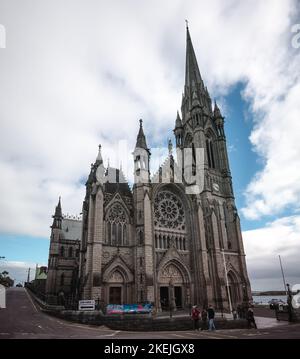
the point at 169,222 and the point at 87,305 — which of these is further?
the point at 169,222

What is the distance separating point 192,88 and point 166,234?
30.1 meters

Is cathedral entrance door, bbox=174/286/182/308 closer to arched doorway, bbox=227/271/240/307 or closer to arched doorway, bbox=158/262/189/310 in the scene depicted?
arched doorway, bbox=158/262/189/310

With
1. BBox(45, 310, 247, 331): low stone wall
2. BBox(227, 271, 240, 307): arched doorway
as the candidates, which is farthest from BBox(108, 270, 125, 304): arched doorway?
BBox(227, 271, 240, 307): arched doorway

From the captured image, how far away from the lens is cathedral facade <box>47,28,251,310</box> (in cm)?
2841

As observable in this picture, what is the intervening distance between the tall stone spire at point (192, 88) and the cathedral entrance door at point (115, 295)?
3331cm

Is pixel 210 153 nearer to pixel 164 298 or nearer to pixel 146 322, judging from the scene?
pixel 164 298

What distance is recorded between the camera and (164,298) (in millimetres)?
32031

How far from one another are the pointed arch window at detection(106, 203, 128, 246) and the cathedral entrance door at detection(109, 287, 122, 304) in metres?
4.88

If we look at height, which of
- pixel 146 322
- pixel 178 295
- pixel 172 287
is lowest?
pixel 146 322

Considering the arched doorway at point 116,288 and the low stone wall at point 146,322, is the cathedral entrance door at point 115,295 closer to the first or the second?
the arched doorway at point 116,288

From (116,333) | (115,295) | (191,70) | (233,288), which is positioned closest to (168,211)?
(115,295)

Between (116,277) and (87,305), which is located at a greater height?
(116,277)
